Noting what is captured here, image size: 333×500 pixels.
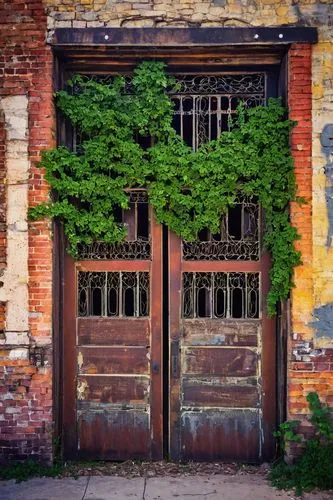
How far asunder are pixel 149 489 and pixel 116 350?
1.38m

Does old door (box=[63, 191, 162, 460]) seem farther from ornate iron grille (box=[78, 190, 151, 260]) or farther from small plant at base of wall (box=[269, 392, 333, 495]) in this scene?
small plant at base of wall (box=[269, 392, 333, 495])

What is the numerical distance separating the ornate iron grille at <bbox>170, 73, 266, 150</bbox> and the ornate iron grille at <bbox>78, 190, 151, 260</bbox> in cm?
82

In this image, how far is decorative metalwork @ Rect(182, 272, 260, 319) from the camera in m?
5.84

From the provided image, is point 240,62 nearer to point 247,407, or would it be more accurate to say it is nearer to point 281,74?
point 281,74

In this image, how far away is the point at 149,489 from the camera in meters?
5.27

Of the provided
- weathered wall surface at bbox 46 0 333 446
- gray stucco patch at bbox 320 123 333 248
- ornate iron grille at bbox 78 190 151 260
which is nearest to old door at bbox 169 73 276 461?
ornate iron grille at bbox 78 190 151 260

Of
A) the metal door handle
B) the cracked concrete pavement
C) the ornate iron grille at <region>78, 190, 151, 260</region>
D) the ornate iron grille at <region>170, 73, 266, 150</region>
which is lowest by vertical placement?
the cracked concrete pavement

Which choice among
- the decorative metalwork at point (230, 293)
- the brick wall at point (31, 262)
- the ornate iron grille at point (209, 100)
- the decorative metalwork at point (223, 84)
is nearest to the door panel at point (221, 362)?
the decorative metalwork at point (230, 293)

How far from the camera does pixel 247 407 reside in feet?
19.2

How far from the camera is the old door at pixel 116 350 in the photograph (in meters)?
5.89

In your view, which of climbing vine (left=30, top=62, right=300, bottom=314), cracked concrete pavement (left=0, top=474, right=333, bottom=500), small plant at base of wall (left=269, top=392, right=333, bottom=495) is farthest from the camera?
climbing vine (left=30, top=62, right=300, bottom=314)

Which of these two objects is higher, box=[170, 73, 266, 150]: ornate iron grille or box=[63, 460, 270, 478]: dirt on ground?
box=[170, 73, 266, 150]: ornate iron grille

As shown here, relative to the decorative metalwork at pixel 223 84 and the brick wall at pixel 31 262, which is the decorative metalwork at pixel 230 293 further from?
the decorative metalwork at pixel 223 84

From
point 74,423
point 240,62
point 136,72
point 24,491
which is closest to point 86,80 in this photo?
point 136,72
